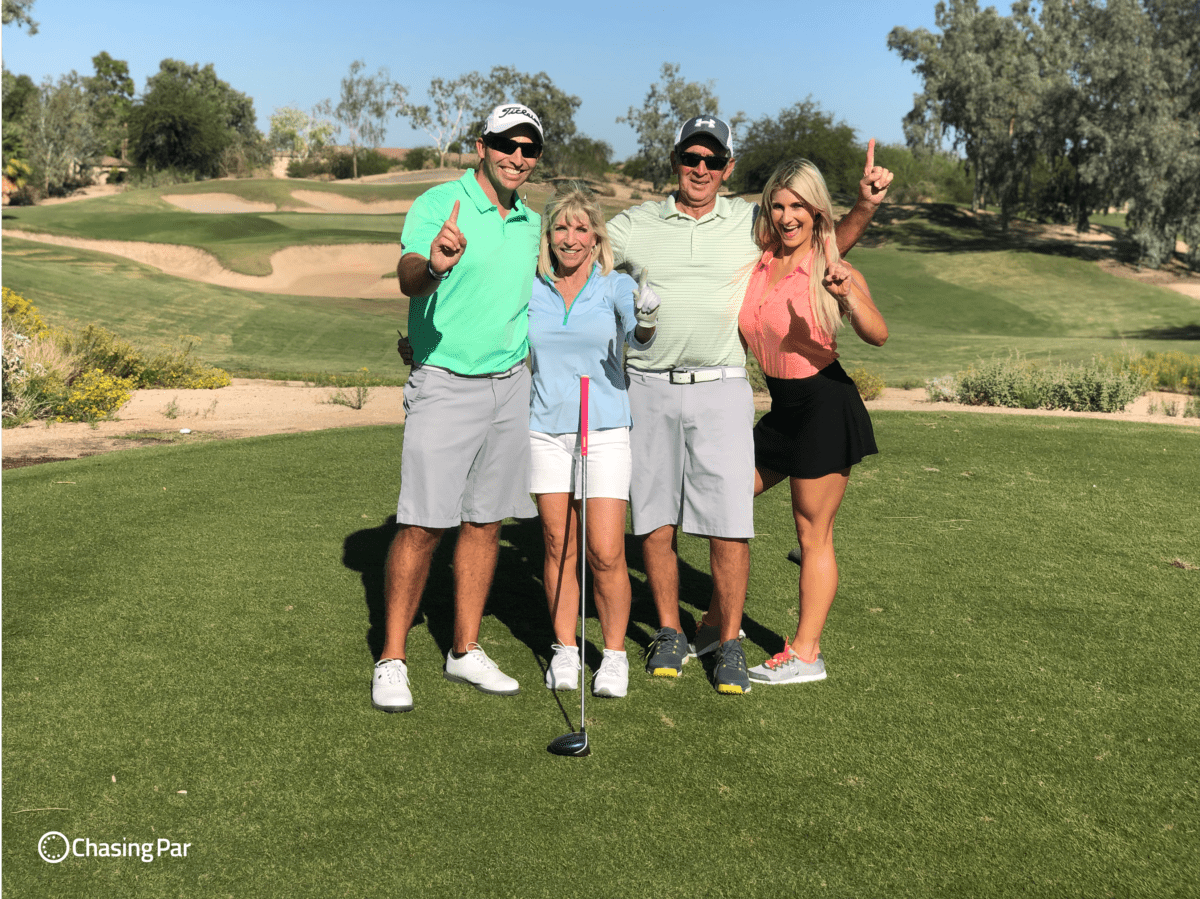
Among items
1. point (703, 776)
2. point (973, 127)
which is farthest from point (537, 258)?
point (973, 127)

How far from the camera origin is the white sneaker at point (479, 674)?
164 inches

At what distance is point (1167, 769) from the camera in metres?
3.52

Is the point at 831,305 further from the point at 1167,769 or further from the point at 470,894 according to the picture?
the point at 470,894

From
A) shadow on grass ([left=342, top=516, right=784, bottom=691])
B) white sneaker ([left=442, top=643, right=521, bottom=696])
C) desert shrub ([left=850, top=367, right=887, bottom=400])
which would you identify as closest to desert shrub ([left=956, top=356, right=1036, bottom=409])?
desert shrub ([left=850, top=367, right=887, bottom=400])

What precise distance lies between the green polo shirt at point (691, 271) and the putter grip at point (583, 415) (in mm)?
286

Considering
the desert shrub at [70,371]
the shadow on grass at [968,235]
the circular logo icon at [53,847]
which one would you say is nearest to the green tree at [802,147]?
the shadow on grass at [968,235]

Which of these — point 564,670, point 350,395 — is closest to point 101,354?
point 350,395

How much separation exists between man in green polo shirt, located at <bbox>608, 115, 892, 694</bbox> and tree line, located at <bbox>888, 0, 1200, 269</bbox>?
41.9 metres

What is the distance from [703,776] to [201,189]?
197ft

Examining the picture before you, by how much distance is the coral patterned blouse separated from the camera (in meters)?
4.08

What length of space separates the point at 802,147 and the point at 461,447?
6708 cm

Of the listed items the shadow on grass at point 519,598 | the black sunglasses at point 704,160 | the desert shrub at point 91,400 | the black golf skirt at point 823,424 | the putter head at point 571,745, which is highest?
the black sunglasses at point 704,160

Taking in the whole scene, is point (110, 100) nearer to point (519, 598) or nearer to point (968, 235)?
point (968, 235)

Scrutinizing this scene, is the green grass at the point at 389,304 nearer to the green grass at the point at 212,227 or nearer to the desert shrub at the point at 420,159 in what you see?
the green grass at the point at 212,227
